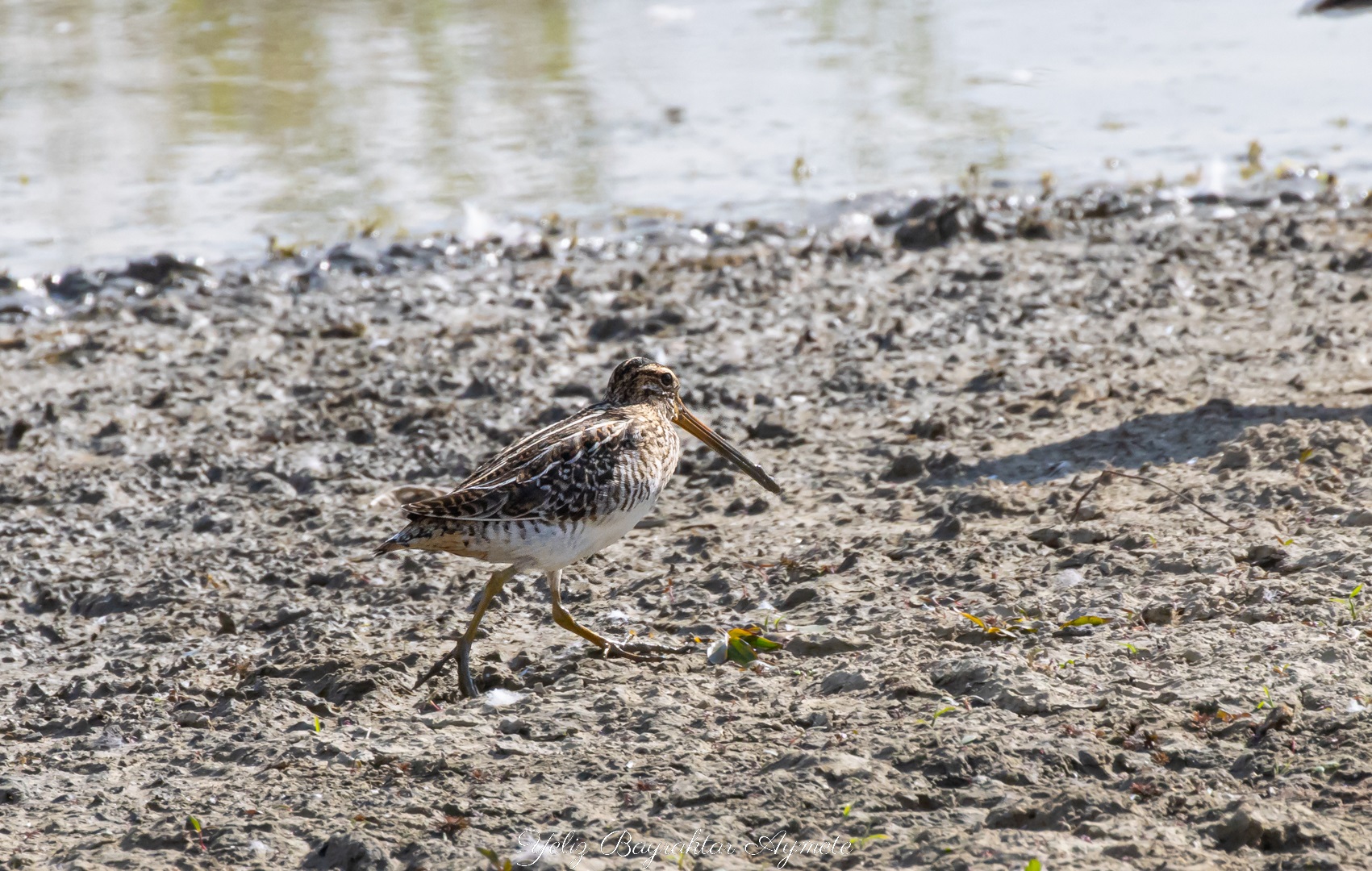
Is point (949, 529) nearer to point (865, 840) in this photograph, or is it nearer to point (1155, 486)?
point (1155, 486)

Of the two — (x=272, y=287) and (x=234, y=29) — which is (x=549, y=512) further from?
(x=234, y=29)

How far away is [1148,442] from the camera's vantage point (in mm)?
6996

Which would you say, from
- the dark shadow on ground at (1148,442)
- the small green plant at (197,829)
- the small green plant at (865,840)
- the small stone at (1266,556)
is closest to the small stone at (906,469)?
the dark shadow on ground at (1148,442)

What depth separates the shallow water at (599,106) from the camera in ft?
41.2

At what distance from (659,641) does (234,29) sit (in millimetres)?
15617

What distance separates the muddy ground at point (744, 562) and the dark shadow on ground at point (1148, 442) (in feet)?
0.10

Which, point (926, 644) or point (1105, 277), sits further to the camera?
point (1105, 277)

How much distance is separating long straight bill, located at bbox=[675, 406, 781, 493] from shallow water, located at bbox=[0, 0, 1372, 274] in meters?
5.61

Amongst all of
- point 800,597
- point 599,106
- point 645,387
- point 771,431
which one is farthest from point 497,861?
point 599,106

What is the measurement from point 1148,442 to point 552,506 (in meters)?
3.11

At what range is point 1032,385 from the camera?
26.7 ft

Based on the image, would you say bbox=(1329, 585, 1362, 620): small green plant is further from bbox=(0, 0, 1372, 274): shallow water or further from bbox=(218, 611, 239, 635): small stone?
bbox=(0, 0, 1372, 274): shallow water

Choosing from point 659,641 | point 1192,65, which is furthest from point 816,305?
point 1192,65

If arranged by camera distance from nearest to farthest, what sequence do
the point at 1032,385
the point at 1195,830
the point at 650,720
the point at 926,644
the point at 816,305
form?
the point at 1195,830, the point at 650,720, the point at 926,644, the point at 1032,385, the point at 816,305
